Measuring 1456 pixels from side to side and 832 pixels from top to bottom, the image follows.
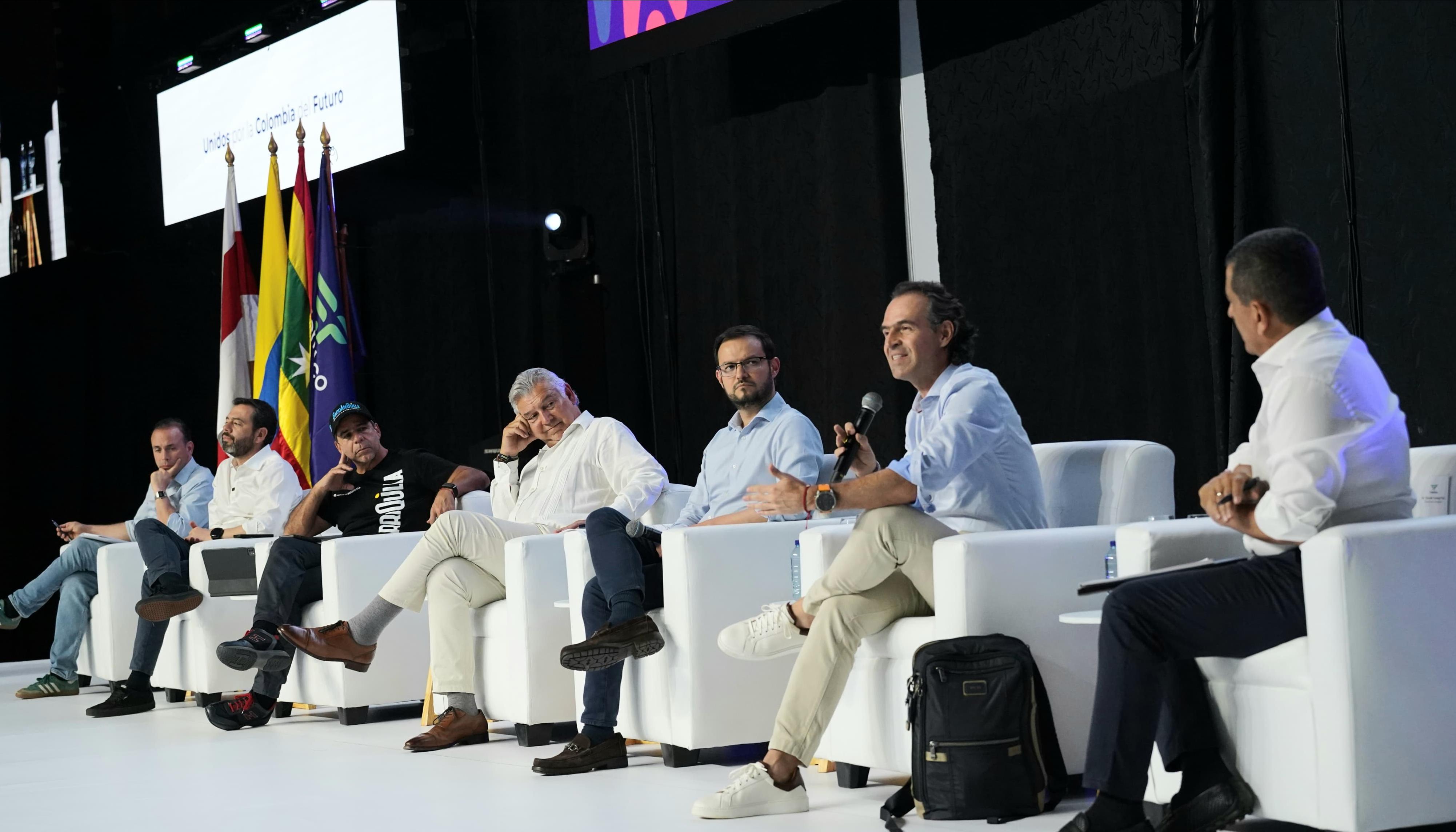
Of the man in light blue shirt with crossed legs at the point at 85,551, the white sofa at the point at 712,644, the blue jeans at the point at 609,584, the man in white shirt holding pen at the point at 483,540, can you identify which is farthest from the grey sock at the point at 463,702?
the man in light blue shirt with crossed legs at the point at 85,551

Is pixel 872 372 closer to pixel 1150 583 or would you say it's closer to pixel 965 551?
pixel 965 551

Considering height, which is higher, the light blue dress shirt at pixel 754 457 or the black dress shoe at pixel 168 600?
the light blue dress shirt at pixel 754 457

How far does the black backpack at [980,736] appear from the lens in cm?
282

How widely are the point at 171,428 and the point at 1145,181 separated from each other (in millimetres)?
4326

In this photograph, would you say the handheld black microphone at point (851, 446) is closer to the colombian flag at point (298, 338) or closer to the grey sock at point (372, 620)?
the grey sock at point (372, 620)

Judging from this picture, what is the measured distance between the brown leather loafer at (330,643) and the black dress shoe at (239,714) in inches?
21.5

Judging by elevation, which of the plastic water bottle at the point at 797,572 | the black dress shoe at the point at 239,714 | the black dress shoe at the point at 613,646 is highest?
the plastic water bottle at the point at 797,572

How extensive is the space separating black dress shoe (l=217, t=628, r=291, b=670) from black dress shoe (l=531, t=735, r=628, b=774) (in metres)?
1.33

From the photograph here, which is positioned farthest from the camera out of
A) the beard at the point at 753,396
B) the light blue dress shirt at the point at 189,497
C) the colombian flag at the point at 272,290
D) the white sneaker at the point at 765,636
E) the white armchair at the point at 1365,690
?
the colombian flag at the point at 272,290

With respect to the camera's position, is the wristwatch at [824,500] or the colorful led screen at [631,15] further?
the colorful led screen at [631,15]

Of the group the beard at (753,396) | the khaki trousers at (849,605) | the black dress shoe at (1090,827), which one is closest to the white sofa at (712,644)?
the beard at (753,396)

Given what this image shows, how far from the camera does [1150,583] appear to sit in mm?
2484

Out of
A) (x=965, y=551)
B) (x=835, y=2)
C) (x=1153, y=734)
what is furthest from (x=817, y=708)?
(x=835, y=2)

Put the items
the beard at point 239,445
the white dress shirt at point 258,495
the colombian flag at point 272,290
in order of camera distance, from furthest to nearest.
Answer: the colombian flag at point 272,290
the beard at point 239,445
the white dress shirt at point 258,495
